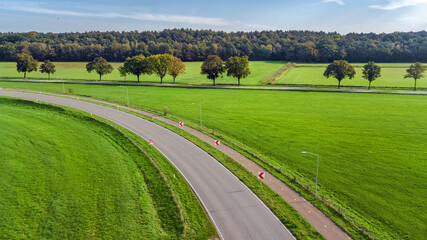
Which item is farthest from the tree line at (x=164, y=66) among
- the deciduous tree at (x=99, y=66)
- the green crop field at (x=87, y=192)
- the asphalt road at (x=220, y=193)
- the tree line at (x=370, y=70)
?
the green crop field at (x=87, y=192)

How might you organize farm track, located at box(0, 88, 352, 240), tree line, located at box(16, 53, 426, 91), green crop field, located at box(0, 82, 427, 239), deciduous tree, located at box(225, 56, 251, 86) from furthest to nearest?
deciduous tree, located at box(225, 56, 251, 86) < tree line, located at box(16, 53, 426, 91) < green crop field, located at box(0, 82, 427, 239) < farm track, located at box(0, 88, 352, 240)

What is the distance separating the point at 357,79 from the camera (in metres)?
125

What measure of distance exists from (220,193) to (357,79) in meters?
118

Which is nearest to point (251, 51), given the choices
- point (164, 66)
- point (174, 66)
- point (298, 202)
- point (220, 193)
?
point (174, 66)

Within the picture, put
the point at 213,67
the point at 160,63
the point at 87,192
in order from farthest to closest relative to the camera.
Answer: the point at 160,63
the point at 213,67
the point at 87,192

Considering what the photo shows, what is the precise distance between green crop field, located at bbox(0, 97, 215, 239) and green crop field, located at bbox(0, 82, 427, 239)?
673 inches

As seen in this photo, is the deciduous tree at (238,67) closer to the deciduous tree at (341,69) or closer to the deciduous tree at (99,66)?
the deciduous tree at (341,69)

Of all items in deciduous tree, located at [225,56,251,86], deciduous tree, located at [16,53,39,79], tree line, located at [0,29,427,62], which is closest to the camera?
deciduous tree, located at [225,56,251,86]

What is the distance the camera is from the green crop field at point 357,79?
111 metres

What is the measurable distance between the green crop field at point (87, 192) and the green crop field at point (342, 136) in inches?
673

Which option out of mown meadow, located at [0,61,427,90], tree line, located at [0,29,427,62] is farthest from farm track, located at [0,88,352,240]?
tree line, located at [0,29,427,62]

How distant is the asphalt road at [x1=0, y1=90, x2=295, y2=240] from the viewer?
80.3 ft

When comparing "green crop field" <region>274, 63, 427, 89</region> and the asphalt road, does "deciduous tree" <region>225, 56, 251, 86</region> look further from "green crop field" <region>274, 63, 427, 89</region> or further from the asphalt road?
the asphalt road

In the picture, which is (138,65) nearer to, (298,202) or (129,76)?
(129,76)
